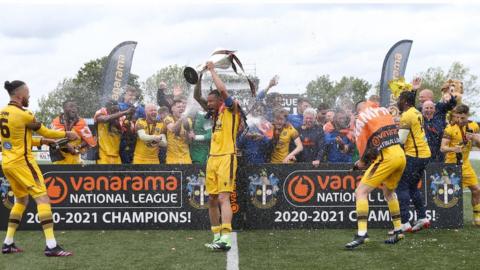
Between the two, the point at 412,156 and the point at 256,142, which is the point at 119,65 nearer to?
the point at 256,142

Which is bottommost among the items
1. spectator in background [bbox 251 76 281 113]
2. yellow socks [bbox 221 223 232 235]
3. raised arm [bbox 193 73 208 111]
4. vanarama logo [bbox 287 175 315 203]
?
yellow socks [bbox 221 223 232 235]

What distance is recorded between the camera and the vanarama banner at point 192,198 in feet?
33.5

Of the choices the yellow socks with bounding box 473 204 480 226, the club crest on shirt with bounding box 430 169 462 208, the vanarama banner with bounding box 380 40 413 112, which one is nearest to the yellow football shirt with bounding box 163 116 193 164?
the club crest on shirt with bounding box 430 169 462 208

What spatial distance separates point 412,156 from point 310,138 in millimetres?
2145

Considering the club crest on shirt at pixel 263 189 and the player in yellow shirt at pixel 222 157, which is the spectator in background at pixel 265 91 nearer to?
the club crest on shirt at pixel 263 189

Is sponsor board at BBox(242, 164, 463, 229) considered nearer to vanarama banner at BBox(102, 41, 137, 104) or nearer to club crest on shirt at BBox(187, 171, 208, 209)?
club crest on shirt at BBox(187, 171, 208, 209)

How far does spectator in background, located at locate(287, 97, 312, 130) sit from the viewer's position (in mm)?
11758

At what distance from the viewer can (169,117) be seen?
11188mm

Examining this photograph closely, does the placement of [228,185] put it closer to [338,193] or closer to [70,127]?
[338,193]

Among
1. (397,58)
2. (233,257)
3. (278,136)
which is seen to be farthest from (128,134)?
(397,58)

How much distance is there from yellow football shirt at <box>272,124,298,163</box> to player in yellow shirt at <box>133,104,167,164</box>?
1.86m

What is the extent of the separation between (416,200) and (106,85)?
1328 centimetres

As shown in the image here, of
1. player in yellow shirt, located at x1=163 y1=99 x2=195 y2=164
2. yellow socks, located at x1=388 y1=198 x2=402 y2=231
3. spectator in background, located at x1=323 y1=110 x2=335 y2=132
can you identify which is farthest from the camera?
spectator in background, located at x1=323 y1=110 x2=335 y2=132

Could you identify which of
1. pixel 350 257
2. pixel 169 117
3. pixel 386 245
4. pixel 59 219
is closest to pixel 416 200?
pixel 386 245
